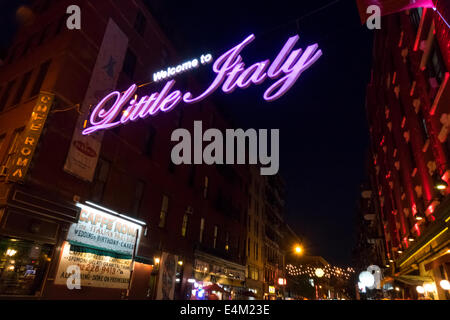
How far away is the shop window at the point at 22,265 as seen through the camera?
1030cm

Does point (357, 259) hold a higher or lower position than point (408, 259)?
higher

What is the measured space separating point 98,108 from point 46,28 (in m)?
7.81

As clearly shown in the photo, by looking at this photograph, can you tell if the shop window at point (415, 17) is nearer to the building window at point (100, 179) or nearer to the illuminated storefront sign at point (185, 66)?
the illuminated storefront sign at point (185, 66)

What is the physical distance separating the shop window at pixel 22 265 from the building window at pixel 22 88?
7.99 m

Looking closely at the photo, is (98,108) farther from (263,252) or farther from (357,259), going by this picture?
(357,259)

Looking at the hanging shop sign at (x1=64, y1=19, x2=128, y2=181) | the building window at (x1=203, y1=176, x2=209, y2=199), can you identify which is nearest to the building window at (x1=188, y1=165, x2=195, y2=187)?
the building window at (x1=203, y1=176, x2=209, y2=199)

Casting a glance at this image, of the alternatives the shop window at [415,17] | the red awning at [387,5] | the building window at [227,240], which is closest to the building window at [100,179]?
the red awning at [387,5]

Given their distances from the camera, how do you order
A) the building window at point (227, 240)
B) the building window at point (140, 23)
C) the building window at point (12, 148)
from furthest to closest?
the building window at point (227, 240) → the building window at point (140, 23) → the building window at point (12, 148)

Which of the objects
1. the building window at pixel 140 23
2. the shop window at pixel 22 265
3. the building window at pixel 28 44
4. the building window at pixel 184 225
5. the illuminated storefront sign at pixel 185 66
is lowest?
the shop window at pixel 22 265

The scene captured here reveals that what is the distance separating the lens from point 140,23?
20.4m

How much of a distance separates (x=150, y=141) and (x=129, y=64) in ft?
17.1

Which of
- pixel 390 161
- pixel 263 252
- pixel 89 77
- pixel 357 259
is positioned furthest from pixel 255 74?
pixel 357 259
